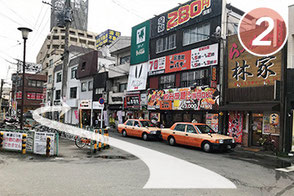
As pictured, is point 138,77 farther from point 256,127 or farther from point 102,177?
point 102,177

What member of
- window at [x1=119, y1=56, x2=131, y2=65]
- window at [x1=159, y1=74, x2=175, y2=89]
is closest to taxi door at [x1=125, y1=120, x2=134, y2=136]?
A: window at [x1=159, y1=74, x2=175, y2=89]

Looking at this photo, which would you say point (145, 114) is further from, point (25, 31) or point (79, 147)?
point (25, 31)

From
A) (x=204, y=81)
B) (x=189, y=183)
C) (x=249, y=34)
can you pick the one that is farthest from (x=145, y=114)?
(x=189, y=183)

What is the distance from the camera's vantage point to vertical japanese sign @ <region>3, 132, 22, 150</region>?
11.3 meters

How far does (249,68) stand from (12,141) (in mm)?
15017

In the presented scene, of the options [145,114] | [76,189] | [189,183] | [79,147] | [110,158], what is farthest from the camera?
[145,114]

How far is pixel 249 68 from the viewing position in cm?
1639

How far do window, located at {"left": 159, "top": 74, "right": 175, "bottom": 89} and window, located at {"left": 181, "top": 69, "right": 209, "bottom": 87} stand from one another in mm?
1326

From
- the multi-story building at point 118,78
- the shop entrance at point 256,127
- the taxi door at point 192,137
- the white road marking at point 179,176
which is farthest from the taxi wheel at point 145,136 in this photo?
the multi-story building at point 118,78

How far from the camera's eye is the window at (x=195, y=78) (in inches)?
776

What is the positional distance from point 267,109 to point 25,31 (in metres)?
14.8

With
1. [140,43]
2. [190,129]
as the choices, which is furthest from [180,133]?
[140,43]

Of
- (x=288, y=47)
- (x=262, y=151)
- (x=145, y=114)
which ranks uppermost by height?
(x=288, y=47)

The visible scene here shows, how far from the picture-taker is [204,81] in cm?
1972
